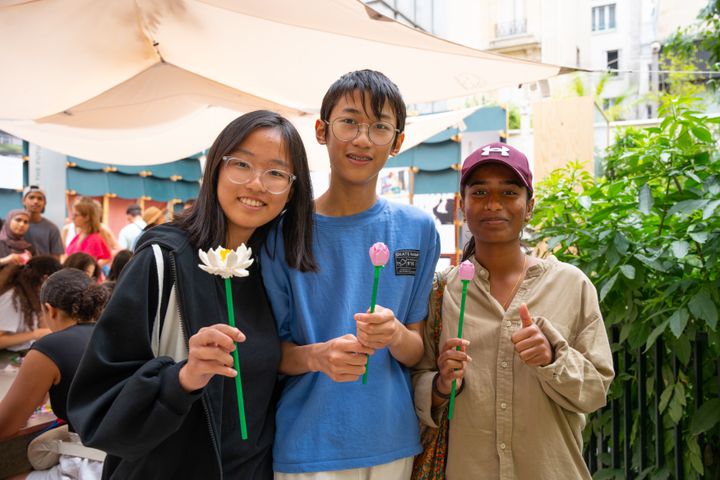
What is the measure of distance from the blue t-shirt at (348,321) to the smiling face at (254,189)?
159 mm

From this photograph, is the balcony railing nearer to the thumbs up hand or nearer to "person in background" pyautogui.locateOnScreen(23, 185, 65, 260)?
"person in background" pyautogui.locateOnScreen(23, 185, 65, 260)

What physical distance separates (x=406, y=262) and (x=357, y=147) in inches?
14.7

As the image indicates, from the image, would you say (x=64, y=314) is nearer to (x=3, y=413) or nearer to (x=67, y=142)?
(x=3, y=413)

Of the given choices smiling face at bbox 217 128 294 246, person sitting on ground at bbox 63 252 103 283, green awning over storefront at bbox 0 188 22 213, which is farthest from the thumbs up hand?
green awning over storefront at bbox 0 188 22 213

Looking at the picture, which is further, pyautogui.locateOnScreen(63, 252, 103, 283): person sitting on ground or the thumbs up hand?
pyautogui.locateOnScreen(63, 252, 103, 283): person sitting on ground

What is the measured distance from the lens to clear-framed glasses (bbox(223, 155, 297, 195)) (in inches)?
59.5

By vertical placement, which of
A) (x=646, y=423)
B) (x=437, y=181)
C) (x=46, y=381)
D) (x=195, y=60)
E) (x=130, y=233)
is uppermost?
(x=195, y=60)

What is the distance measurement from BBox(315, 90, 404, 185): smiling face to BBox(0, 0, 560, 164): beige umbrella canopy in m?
1.74

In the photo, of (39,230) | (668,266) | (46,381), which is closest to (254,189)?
(46,381)

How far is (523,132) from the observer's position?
7664 millimetres

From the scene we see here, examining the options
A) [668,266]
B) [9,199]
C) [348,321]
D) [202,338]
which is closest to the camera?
[202,338]

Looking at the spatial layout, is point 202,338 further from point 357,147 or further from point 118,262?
point 118,262

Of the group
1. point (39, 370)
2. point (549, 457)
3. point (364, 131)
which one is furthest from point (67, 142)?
point (549, 457)

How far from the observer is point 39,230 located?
5879mm
